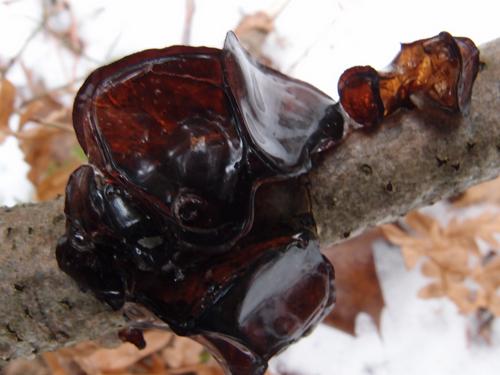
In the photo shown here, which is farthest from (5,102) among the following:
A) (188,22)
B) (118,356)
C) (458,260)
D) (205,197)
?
(458,260)

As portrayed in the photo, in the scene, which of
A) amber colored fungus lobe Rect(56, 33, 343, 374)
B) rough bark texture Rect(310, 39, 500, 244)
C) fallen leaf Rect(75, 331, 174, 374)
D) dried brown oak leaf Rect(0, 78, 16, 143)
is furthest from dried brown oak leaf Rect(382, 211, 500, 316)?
dried brown oak leaf Rect(0, 78, 16, 143)

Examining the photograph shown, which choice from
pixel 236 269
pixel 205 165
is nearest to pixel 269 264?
pixel 236 269

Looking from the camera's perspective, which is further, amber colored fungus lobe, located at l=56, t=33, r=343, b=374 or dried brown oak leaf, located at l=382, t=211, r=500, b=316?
dried brown oak leaf, located at l=382, t=211, r=500, b=316

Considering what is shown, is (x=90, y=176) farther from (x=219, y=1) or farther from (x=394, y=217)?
(x=219, y=1)

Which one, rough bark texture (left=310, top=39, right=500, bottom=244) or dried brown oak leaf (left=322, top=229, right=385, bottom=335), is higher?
rough bark texture (left=310, top=39, right=500, bottom=244)

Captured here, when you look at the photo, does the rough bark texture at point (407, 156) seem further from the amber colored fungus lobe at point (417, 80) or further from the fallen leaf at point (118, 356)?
the fallen leaf at point (118, 356)

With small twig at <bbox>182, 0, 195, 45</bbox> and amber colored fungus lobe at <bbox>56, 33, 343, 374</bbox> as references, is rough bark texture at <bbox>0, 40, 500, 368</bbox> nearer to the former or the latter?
amber colored fungus lobe at <bbox>56, 33, 343, 374</bbox>
